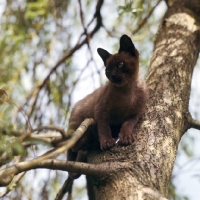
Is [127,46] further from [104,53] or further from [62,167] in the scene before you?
[62,167]

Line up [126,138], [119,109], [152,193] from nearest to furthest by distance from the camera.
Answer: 1. [152,193]
2. [126,138]
3. [119,109]

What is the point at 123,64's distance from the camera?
4023 mm

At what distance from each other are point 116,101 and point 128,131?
24.0 inches

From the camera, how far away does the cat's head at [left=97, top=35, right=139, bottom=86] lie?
12.9ft

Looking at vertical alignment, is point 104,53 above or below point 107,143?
above

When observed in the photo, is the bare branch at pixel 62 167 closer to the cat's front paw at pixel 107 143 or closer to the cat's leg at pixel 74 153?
the cat's front paw at pixel 107 143

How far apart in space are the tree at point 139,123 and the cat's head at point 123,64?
0.59 ft

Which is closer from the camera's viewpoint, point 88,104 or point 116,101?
point 116,101

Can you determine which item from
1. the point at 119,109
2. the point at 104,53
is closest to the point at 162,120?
the point at 119,109

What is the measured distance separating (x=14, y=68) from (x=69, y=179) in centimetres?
179

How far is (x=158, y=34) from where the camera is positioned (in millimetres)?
4645

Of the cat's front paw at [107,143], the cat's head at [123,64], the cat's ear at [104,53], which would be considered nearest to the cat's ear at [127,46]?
the cat's head at [123,64]

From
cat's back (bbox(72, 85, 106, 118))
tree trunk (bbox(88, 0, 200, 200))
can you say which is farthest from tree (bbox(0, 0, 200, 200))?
cat's back (bbox(72, 85, 106, 118))

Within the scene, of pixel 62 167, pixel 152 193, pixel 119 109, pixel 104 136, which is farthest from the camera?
pixel 119 109
